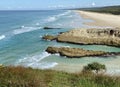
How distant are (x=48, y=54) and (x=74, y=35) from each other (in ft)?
41.1

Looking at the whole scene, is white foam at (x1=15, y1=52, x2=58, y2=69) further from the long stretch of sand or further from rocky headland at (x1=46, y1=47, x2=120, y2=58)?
the long stretch of sand

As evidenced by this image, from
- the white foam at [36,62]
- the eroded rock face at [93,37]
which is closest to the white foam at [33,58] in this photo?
the white foam at [36,62]

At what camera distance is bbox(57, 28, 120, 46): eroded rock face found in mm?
41003

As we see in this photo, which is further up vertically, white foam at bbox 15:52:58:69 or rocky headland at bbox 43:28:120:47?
white foam at bbox 15:52:58:69

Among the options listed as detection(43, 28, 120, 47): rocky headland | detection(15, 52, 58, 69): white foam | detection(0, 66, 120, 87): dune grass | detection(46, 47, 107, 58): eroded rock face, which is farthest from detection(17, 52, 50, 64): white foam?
detection(0, 66, 120, 87): dune grass

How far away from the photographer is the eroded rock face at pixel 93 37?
41.0 meters

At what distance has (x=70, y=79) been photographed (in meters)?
10.7

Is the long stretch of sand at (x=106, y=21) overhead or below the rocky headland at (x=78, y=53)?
below

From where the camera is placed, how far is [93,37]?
145ft

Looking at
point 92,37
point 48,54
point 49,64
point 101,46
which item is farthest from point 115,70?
point 92,37

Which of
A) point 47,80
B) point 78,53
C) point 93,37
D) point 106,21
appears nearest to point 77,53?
point 78,53

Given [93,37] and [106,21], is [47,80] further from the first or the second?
[106,21]

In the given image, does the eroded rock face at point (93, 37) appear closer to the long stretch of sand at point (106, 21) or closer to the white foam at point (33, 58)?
the white foam at point (33, 58)

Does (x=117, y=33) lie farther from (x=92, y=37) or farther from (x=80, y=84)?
(x=80, y=84)
